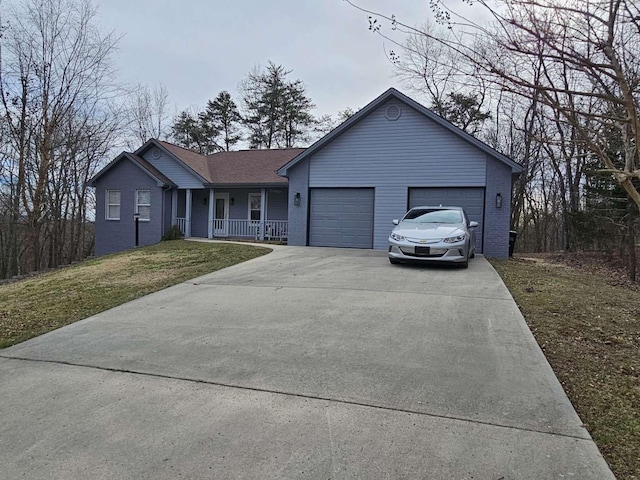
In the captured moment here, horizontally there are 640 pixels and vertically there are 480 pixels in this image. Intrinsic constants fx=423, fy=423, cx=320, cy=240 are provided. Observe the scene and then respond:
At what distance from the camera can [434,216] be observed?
430 inches

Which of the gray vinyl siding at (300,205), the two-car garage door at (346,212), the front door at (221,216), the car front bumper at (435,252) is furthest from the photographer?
the front door at (221,216)

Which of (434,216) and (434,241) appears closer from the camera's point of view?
(434,241)

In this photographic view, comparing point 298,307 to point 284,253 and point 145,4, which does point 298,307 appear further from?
point 145,4

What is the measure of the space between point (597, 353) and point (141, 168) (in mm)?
17718

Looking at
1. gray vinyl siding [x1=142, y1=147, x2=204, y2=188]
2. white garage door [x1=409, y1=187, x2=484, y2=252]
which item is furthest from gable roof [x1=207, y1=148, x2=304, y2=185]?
white garage door [x1=409, y1=187, x2=484, y2=252]

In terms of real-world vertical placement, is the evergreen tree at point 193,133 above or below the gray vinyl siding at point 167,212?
above

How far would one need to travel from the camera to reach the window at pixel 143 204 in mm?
18422

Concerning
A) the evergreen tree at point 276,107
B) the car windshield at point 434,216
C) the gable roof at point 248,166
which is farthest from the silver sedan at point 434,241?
the evergreen tree at point 276,107

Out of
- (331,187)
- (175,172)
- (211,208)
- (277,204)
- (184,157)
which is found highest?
(184,157)

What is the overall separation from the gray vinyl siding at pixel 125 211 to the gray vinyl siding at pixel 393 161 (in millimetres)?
7271

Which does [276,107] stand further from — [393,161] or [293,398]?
[293,398]

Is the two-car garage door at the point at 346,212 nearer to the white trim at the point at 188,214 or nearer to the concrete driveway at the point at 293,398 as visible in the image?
the white trim at the point at 188,214

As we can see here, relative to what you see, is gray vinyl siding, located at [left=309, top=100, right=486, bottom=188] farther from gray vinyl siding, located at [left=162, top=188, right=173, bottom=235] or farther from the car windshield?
gray vinyl siding, located at [left=162, top=188, right=173, bottom=235]

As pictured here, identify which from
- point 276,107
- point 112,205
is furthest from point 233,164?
point 276,107
